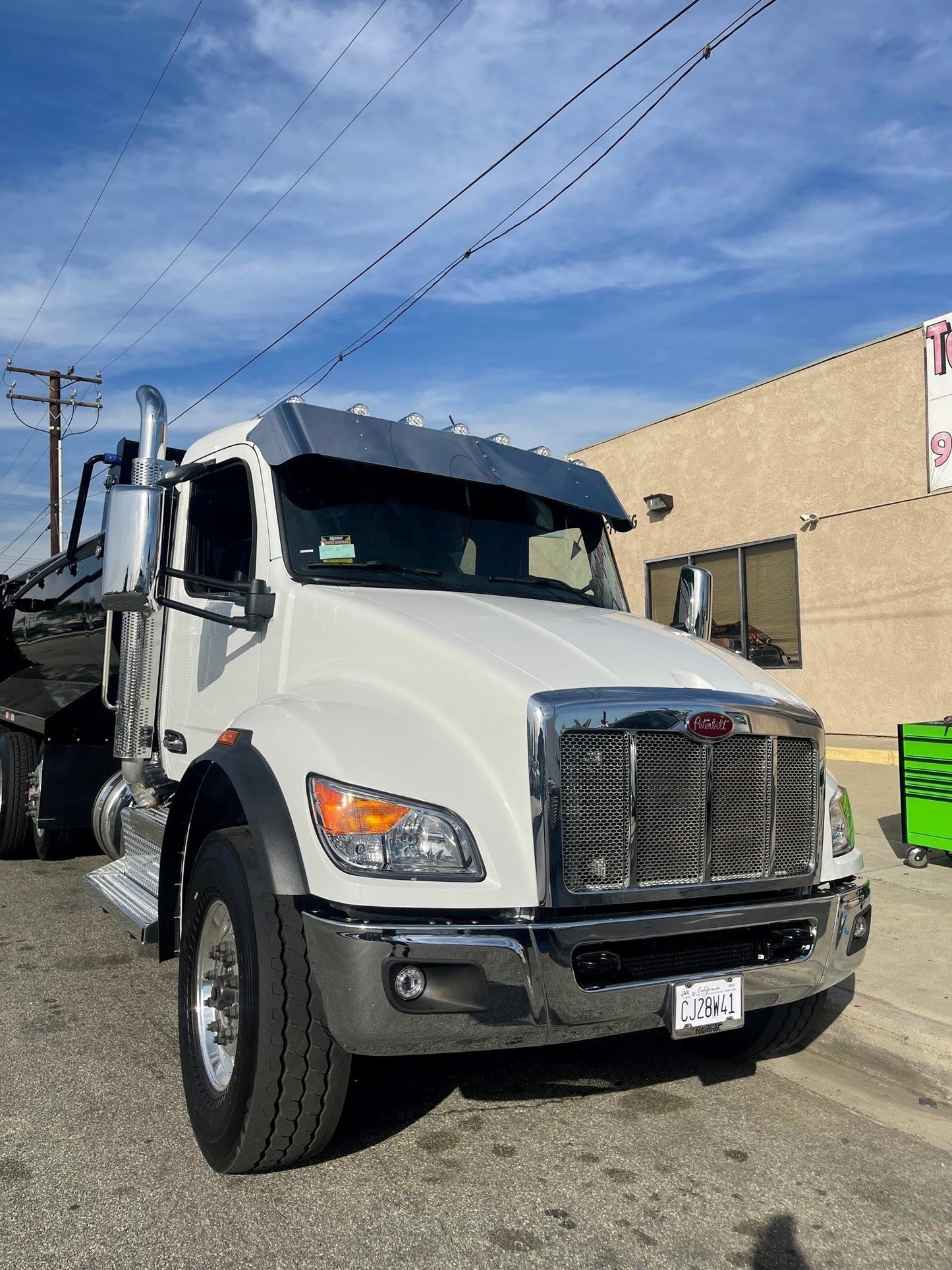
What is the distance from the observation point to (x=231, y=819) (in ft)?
11.5

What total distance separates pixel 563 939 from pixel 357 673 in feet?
3.86

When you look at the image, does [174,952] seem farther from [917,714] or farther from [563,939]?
[917,714]

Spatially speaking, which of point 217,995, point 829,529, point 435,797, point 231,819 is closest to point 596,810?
point 435,797

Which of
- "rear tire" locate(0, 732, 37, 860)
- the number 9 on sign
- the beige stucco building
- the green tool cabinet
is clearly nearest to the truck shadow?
the green tool cabinet

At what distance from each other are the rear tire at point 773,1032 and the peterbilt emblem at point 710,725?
4.48 feet

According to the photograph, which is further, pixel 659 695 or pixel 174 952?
pixel 174 952

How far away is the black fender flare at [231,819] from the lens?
301 cm

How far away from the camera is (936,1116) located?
12.6 ft

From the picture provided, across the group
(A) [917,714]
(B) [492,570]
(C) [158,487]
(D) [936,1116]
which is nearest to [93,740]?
(C) [158,487]

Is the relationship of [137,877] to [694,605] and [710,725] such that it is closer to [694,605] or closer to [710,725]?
[694,605]

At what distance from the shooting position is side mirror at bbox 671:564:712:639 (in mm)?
4734

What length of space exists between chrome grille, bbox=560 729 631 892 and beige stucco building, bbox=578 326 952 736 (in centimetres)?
839

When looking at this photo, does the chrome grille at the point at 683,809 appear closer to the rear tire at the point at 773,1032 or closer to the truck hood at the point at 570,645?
the truck hood at the point at 570,645

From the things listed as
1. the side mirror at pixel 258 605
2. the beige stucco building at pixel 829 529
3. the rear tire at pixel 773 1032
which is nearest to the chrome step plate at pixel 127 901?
the side mirror at pixel 258 605
